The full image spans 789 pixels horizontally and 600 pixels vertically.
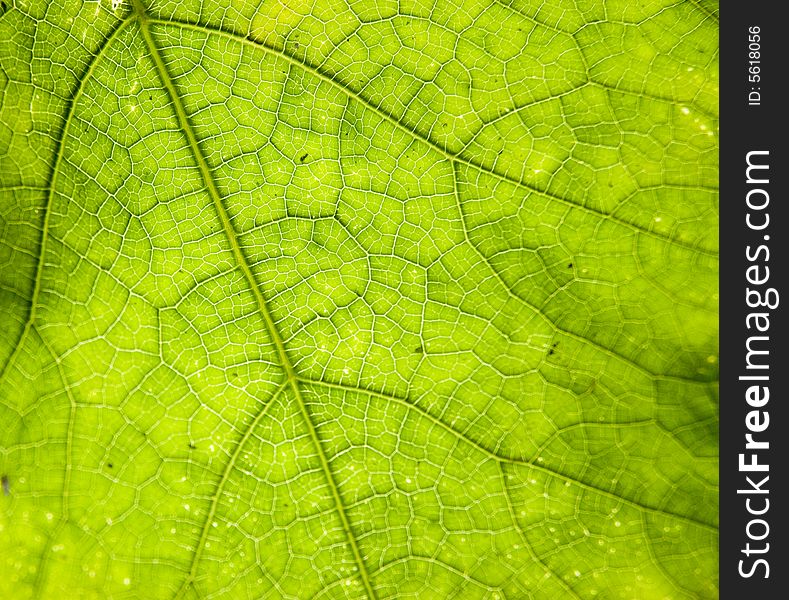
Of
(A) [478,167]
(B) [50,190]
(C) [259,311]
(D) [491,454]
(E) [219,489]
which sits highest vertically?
(A) [478,167]

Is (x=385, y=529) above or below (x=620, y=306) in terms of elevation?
below

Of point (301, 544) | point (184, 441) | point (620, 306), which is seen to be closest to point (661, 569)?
point (620, 306)
